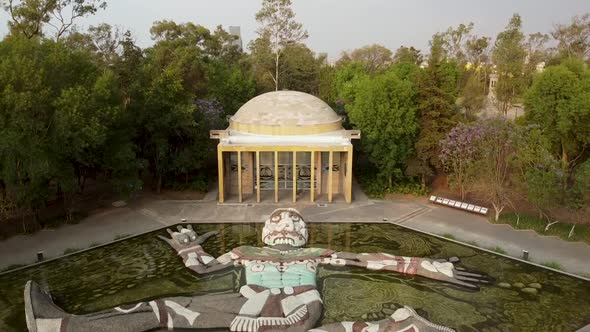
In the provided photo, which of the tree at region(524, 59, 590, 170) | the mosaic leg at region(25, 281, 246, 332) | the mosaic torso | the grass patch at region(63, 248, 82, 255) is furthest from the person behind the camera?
the tree at region(524, 59, 590, 170)

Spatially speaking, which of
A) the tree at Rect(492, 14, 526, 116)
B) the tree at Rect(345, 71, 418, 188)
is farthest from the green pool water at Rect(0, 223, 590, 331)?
the tree at Rect(492, 14, 526, 116)

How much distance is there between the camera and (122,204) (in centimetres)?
2736

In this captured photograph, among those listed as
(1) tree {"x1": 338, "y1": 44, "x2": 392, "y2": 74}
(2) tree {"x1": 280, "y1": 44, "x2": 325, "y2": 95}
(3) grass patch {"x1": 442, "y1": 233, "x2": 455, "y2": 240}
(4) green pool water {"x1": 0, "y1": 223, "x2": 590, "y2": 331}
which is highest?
(1) tree {"x1": 338, "y1": 44, "x2": 392, "y2": 74}

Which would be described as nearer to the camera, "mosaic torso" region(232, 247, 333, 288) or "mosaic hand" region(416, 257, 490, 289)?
"mosaic torso" region(232, 247, 333, 288)

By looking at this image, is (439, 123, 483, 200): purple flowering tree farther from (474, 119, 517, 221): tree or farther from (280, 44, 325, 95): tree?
(280, 44, 325, 95): tree

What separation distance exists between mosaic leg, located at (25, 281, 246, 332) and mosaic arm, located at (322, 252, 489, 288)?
5665 millimetres

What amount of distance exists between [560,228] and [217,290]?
18.2m

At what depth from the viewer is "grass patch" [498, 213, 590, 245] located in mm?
22078

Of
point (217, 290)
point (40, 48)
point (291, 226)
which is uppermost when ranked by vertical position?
point (40, 48)

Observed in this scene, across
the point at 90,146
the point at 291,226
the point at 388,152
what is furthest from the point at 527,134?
the point at 90,146

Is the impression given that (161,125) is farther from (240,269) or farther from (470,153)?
(470,153)

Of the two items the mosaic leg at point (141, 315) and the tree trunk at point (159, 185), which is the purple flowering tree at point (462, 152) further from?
the tree trunk at point (159, 185)

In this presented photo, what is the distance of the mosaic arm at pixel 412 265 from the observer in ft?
57.9

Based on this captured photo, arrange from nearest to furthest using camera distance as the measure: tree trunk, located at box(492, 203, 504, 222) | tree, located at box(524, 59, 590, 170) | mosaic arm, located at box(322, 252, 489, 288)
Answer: mosaic arm, located at box(322, 252, 489, 288)
tree trunk, located at box(492, 203, 504, 222)
tree, located at box(524, 59, 590, 170)
